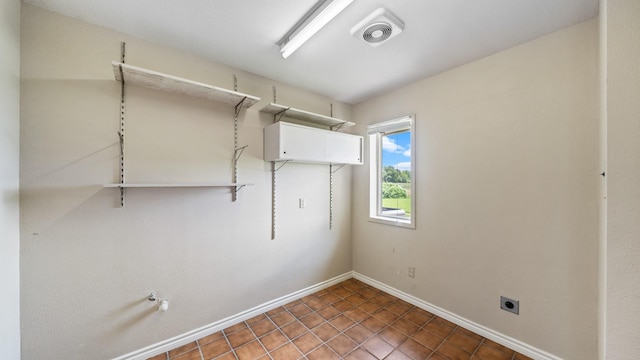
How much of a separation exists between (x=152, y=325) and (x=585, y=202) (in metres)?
3.30

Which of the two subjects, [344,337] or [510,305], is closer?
[510,305]

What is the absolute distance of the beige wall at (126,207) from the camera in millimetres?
1477

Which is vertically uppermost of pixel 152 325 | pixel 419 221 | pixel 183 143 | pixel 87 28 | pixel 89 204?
pixel 87 28

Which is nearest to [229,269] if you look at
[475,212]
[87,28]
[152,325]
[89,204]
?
[152,325]

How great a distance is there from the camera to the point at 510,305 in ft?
6.31

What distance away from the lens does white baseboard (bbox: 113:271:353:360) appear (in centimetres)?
178

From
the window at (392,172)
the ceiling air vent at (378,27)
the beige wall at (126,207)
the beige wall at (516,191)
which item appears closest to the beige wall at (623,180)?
the beige wall at (516,191)

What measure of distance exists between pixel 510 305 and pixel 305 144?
2.27 metres

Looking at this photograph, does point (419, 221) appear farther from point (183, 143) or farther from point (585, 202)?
point (183, 143)

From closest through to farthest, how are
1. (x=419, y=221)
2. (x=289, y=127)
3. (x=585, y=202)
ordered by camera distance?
(x=585, y=202), (x=289, y=127), (x=419, y=221)

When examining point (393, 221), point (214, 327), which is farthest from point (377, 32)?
point (214, 327)

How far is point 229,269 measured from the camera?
7.30 ft

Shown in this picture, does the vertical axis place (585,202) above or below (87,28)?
below

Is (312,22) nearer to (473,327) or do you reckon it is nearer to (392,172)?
(392,172)
